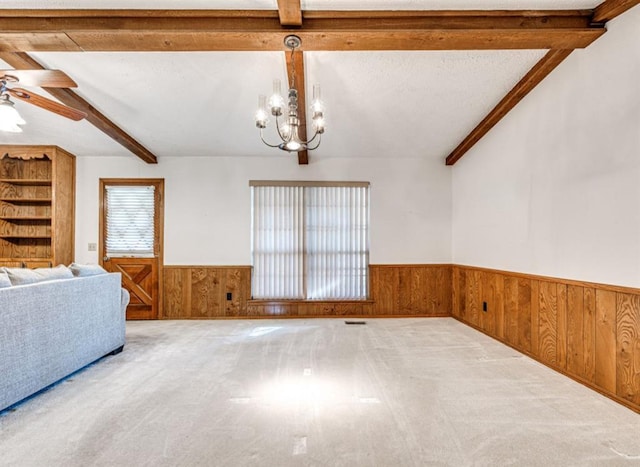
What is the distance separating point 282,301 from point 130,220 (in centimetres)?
261

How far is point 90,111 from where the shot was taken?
3672 mm

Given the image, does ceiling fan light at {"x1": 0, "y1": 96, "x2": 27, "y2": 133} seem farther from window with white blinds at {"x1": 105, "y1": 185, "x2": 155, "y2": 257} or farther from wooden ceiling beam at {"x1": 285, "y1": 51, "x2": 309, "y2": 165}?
window with white blinds at {"x1": 105, "y1": 185, "x2": 155, "y2": 257}

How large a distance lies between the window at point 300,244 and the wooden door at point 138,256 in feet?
4.69

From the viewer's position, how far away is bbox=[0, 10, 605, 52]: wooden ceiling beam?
249 cm

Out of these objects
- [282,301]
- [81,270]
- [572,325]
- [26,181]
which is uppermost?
[26,181]

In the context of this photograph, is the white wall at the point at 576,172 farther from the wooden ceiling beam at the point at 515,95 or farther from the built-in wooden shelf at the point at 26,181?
the built-in wooden shelf at the point at 26,181

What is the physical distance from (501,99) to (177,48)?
3.30 meters

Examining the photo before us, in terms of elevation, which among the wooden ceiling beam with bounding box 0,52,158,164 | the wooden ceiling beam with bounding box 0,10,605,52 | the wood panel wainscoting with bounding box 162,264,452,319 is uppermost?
the wooden ceiling beam with bounding box 0,10,605,52

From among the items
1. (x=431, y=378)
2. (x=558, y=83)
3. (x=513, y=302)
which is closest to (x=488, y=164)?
(x=558, y=83)

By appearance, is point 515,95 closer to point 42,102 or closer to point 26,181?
point 42,102

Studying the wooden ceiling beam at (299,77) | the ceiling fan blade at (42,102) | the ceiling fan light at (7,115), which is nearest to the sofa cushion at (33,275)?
the ceiling fan light at (7,115)

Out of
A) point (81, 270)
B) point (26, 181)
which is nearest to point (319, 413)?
point (81, 270)

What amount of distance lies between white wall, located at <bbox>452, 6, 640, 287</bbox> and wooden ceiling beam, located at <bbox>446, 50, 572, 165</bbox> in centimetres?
6

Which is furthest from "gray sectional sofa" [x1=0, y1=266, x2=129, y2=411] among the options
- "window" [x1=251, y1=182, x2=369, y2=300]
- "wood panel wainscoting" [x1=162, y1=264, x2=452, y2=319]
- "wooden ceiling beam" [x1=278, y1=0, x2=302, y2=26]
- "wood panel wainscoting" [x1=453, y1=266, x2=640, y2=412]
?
"wood panel wainscoting" [x1=453, y1=266, x2=640, y2=412]
